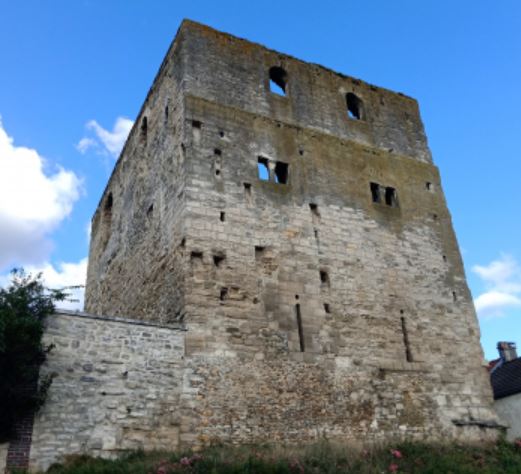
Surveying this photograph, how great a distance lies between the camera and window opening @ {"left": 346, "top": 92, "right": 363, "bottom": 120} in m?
16.3

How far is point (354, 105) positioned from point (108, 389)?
10.8 meters

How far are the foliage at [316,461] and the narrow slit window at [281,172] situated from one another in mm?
6129

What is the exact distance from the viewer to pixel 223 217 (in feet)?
39.5

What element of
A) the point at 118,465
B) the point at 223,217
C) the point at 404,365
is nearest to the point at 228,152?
the point at 223,217

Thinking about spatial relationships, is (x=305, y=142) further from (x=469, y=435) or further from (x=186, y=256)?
(x=469, y=435)

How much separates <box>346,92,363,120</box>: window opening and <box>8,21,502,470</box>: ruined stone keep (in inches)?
1.6

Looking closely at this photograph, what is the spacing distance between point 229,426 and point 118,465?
7.38ft

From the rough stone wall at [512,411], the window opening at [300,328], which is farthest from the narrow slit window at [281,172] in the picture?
the rough stone wall at [512,411]

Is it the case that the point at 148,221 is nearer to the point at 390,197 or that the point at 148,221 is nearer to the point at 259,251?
the point at 259,251

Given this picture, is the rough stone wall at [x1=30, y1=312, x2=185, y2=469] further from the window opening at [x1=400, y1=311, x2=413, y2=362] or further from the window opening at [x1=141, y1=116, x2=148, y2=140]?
the window opening at [x1=141, y1=116, x2=148, y2=140]

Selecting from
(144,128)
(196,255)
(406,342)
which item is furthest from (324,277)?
(144,128)

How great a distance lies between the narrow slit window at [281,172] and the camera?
44.6 ft

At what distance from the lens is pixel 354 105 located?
16547mm

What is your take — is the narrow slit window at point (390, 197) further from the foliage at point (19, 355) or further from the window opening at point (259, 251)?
the foliage at point (19, 355)
